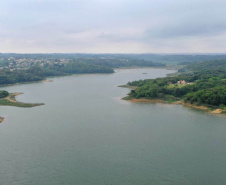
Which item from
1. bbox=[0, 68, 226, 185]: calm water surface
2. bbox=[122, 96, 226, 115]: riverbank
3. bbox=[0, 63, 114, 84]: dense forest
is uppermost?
bbox=[0, 63, 114, 84]: dense forest

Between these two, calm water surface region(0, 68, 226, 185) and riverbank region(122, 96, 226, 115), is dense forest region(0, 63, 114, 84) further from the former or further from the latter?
riverbank region(122, 96, 226, 115)

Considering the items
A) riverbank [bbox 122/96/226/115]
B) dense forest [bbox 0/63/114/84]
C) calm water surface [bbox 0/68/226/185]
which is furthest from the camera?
dense forest [bbox 0/63/114/84]

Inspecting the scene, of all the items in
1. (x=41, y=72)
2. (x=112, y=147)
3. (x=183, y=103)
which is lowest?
(x=112, y=147)

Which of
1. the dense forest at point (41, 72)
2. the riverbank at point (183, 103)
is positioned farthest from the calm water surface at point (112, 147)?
the dense forest at point (41, 72)

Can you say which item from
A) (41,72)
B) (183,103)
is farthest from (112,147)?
(41,72)

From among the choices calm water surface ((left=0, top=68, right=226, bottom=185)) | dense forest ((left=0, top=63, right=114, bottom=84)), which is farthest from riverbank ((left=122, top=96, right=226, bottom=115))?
dense forest ((left=0, top=63, right=114, bottom=84))

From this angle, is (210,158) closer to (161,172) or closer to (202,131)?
(161,172)

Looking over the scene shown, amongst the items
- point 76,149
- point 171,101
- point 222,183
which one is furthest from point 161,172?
point 171,101

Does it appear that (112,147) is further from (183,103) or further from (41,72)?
(41,72)
